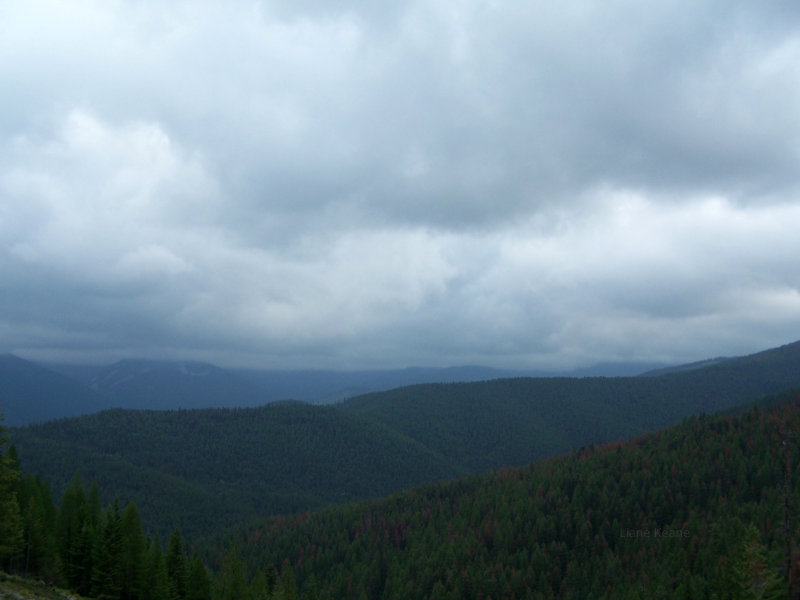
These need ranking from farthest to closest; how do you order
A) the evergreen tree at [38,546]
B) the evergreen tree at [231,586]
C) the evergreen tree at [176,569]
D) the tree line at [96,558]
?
the evergreen tree at [231,586] < the evergreen tree at [176,569] < the evergreen tree at [38,546] < the tree line at [96,558]

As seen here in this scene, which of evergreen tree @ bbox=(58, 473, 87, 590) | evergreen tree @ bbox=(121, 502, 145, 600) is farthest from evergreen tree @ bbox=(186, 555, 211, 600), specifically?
evergreen tree @ bbox=(58, 473, 87, 590)

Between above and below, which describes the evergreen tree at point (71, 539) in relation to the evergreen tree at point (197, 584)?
above

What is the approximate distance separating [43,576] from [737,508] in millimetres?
199041

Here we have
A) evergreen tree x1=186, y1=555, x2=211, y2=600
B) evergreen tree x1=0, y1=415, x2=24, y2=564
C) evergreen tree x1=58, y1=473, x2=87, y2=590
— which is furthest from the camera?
evergreen tree x1=186, y1=555, x2=211, y2=600

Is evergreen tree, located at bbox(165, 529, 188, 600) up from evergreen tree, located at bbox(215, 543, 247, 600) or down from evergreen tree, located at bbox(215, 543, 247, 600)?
up

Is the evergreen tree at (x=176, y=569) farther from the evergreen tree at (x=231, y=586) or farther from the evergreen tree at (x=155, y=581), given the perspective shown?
the evergreen tree at (x=231, y=586)

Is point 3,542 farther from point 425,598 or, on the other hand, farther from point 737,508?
point 737,508

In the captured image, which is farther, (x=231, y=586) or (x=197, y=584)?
(x=231, y=586)

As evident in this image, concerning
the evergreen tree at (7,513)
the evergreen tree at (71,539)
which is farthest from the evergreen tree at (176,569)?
the evergreen tree at (7,513)

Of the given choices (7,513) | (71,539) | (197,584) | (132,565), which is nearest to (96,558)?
(132,565)

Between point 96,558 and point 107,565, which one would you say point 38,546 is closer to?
point 96,558

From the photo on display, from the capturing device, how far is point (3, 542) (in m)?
60.7

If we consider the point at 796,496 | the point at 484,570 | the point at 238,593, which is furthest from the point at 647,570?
the point at 238,593

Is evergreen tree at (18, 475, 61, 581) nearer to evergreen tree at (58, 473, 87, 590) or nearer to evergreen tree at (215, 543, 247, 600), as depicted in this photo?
evergreen tree at (58, 473, 87, 590)
